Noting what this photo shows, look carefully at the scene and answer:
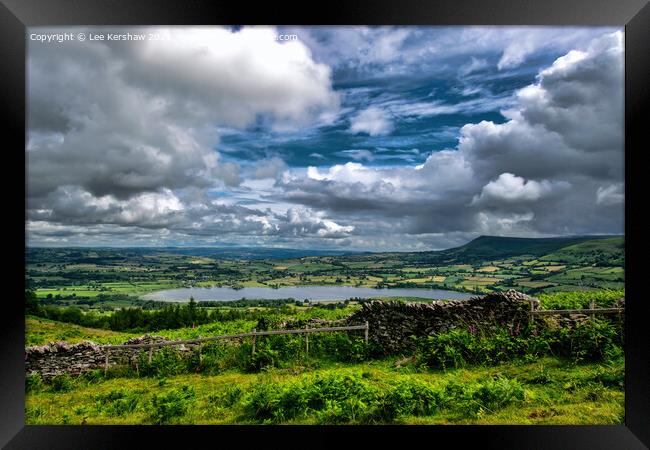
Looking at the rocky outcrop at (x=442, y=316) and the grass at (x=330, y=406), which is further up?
the rocky outcrop at (x=442, y=316)

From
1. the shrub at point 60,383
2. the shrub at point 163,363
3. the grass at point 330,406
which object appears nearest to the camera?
the grass at point 330,406

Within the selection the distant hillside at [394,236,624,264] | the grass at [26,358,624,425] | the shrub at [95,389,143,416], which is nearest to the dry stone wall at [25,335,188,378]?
the grass at [26,358,624,425]

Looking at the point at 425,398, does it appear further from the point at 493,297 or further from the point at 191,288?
the point at 191,288

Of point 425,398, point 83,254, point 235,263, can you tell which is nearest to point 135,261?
point 83,254

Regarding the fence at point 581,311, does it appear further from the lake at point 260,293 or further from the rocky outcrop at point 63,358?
the rocky outcrop at point 63,358

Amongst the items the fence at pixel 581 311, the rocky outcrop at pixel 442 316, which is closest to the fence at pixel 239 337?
the rocky outcrop at pixel 442 316

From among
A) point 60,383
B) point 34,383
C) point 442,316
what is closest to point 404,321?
point 442,316

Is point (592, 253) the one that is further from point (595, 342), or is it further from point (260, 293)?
point (260, 293)
